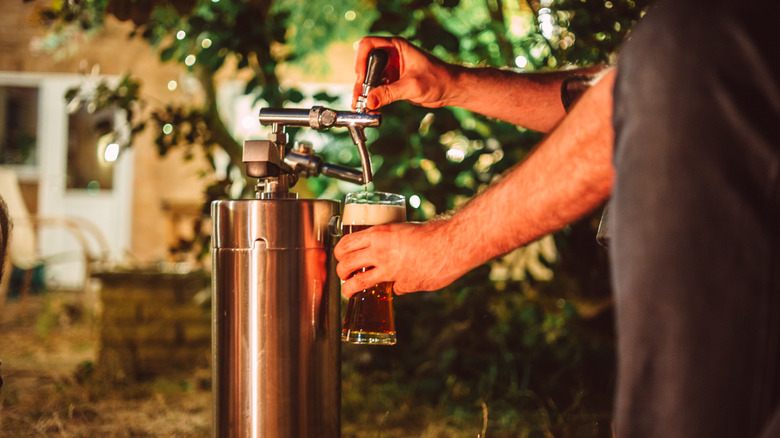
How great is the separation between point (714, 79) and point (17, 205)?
17.7 ft

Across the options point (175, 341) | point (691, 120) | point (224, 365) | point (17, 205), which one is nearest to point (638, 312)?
point (691, 120)

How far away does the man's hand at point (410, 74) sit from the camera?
4.15 feet

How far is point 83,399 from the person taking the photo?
261 cm

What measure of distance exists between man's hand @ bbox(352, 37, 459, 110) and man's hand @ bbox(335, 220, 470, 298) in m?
0.30

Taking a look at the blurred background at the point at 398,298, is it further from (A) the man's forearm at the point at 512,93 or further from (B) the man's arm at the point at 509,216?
(B) the man's arm at the point at 509,216

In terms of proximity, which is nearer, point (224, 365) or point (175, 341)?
point (224, 365)

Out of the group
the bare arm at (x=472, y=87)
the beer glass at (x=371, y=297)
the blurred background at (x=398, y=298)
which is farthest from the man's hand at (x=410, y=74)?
the blurred background at (x=398, y=298)

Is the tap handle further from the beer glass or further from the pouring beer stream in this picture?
the beer glass

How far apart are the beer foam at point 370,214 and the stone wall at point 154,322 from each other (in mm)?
2161

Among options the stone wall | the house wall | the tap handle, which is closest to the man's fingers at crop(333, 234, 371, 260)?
the tap handle

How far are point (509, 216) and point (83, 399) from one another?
7.63ft

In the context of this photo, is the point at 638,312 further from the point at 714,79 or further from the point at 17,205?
the point at 17,205

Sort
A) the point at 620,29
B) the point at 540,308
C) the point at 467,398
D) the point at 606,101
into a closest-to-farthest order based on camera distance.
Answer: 1. the point at 606,101
2. the point at 620,29
3. the point at 467,398
4. the point at 540,308

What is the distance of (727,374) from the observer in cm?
59
